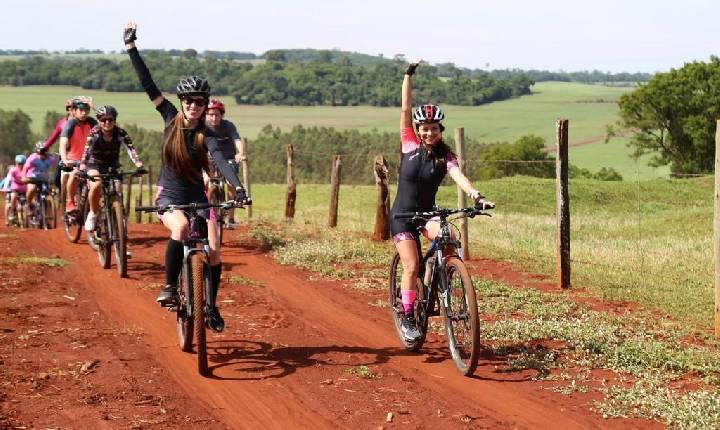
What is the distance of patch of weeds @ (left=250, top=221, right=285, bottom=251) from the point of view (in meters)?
16.8

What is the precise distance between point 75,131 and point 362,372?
910cm

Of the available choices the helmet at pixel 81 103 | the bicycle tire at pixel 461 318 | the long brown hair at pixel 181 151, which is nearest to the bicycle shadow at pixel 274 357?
the bicycle tire at pixel 461 318

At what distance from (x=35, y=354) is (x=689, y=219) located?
74.1 ft

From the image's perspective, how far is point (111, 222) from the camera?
45.0 feet

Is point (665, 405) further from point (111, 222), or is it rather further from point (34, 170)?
point (34, 170)

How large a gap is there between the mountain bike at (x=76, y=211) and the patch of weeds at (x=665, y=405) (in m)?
9.72

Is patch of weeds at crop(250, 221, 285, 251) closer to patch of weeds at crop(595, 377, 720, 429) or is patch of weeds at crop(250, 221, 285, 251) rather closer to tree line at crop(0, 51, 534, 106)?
patch of weeds at crop(595, 377, 720, 429)

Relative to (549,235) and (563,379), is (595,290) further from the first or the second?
(549,235)

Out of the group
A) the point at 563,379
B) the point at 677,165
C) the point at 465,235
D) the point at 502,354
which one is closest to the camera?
the point at 563,379

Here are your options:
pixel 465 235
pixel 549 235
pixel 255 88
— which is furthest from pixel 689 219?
pixel 255 88

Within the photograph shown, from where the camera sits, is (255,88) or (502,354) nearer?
(502,354)

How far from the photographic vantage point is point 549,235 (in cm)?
2291

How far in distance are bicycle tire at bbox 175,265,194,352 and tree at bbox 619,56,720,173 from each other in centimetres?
5659

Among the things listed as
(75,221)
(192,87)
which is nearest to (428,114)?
(192,87)
